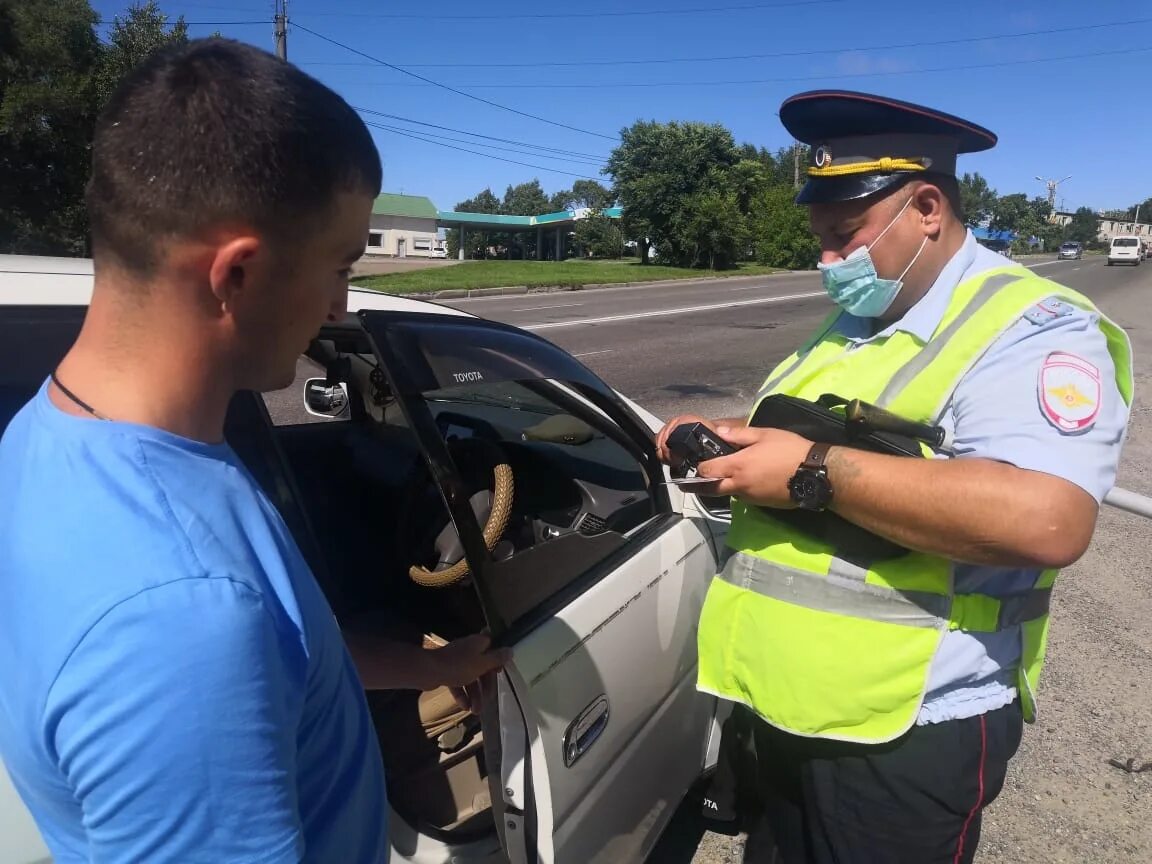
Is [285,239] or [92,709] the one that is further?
[285,239]

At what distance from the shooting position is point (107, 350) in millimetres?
764

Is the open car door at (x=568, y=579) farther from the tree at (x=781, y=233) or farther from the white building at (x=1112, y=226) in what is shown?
the white building at (x=1112, y=226)

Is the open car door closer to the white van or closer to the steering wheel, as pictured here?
the steering wheel

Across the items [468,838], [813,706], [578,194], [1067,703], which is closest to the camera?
[813,706]

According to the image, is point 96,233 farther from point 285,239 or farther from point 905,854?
point 905,854

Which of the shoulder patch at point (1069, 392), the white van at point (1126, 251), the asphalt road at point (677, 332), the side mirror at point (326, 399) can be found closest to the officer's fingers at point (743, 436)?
the shoulder patch at point (1069, 392)

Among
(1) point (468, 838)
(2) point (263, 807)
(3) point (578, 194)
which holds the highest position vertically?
(3) point (578, 194)

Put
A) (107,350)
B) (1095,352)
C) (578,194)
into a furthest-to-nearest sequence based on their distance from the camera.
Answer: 1. (578,194)
2. (1095,352)
3. (107,350)

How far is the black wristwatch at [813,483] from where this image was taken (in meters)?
1.42

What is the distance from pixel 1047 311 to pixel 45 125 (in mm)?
24237

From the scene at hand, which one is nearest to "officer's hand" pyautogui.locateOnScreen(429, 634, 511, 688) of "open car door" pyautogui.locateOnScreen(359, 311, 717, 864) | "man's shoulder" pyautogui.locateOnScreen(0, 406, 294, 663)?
"open car door" pyautogui.locateOnScreen(359, 311, 717, 864)

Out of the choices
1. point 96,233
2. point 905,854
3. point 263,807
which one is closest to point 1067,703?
point 905,854

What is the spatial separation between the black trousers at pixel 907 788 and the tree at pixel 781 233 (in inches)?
1574

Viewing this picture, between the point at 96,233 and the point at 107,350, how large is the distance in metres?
0.12
